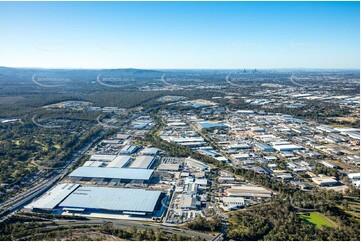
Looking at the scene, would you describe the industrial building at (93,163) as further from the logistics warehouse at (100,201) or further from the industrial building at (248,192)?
the industrial building at (248,192)

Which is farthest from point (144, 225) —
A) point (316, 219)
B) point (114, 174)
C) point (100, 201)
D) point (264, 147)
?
point (264, 147)

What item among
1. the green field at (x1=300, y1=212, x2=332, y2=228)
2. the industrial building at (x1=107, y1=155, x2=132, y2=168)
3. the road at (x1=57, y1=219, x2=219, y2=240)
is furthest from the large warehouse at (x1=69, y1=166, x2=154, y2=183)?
the green field at (x1=300, y1=212, x2=332, y2=228)

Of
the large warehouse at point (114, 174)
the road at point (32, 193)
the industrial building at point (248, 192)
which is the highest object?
the large warehouse at point (114, 174)

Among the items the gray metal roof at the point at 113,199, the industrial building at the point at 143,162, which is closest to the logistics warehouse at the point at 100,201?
the gray metal roof at the point at 113,199

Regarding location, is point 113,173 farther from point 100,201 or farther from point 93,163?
point 100,201

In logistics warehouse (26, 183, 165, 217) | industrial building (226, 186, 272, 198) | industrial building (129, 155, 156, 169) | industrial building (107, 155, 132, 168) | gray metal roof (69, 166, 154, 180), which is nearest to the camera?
logistics warehouse (26, 183, 165, 217)

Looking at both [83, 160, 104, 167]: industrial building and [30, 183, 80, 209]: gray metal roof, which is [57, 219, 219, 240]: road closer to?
[30, 183, 80, 209]: gray metal roof

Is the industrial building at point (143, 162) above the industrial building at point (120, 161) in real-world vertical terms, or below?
above
